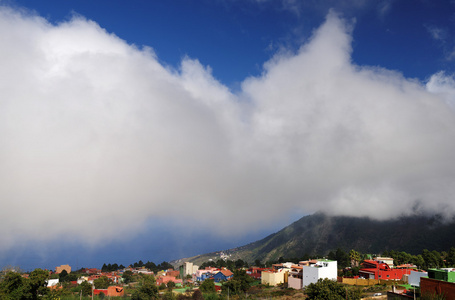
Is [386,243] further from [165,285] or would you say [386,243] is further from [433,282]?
[433,282]

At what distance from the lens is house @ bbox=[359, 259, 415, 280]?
2719 inches

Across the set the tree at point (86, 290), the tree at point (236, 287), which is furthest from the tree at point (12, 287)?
the tree at point (236, 287)

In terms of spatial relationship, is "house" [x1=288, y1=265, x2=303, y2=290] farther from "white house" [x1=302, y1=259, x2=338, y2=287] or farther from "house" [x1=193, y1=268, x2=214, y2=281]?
"house" [x1=193, y1=268, x2=214, y2=281]

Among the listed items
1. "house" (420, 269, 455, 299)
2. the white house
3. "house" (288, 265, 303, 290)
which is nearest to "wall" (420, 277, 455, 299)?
"house" (420, 269, 455, 299)

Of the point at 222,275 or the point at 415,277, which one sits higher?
the point at 415,277

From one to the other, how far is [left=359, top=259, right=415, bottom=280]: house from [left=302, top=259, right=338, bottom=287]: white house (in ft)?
23.1

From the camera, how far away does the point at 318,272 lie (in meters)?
68.4

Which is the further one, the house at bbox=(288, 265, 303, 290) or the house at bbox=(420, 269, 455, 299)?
the house at bbox=(288, 265, 303, 290)

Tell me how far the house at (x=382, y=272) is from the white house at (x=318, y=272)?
7.03 metres

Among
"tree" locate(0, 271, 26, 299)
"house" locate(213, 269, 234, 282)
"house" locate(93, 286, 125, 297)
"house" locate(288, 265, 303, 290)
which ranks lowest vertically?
"house" locate(93, 286, 125, 297)

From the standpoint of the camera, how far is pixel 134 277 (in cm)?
9881

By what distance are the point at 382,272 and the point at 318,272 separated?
13468 millimetres

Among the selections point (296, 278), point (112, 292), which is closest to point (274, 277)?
point (296, 278)

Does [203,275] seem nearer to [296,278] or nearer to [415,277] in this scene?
[296,278]
